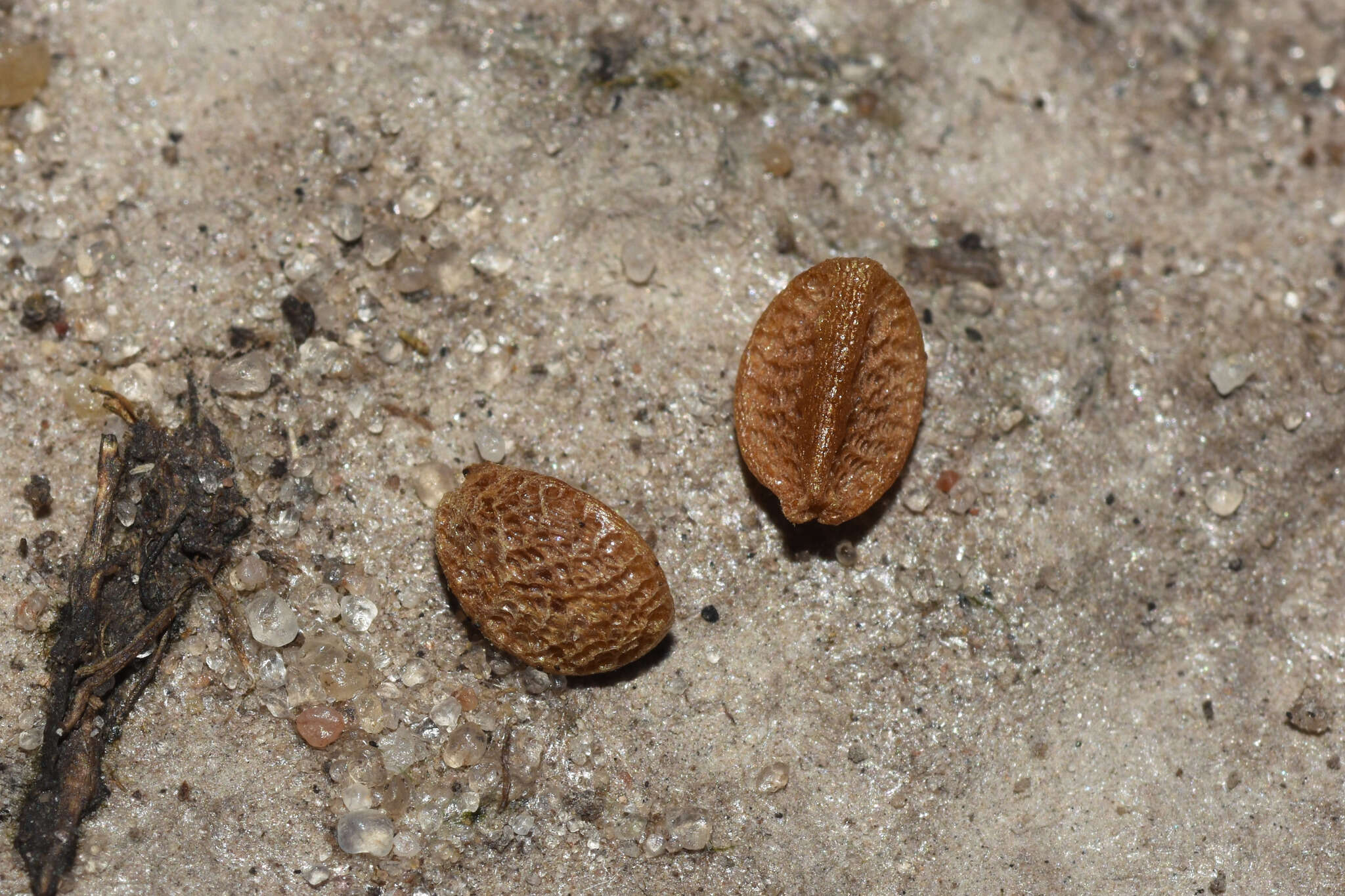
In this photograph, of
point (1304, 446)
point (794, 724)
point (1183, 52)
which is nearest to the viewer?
point (794, 724)

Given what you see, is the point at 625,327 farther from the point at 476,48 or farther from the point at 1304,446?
the point at 1304,446

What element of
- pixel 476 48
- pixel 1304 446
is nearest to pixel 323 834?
pixel 476 48

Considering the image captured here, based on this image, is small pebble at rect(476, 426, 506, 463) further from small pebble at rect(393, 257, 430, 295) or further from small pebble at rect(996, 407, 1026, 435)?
small pebble at rect(996, 407, 1026, 435)

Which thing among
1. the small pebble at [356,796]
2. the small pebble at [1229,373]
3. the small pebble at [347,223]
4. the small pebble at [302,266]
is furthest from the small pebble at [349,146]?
the small pebble at [1229,373]

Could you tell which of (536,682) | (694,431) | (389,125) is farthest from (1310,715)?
(389,125)

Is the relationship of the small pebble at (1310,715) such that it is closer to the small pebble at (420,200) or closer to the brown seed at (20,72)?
the small pebble at (420,200)

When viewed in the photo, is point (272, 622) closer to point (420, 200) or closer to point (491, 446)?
point (491, 446)
